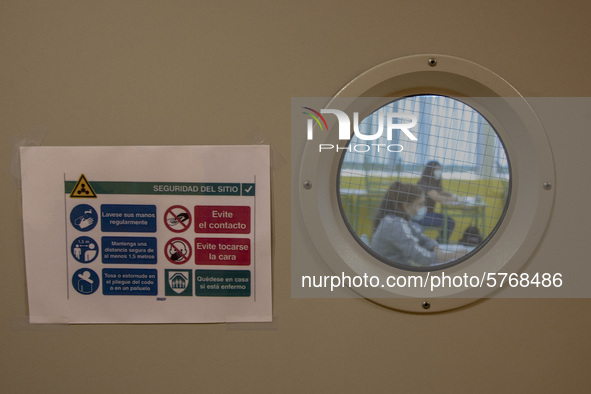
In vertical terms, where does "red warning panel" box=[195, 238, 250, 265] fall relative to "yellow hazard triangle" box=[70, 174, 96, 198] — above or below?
below

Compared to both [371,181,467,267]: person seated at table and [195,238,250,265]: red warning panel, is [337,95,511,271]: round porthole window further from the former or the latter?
[195,238,250,265]: red warning panel

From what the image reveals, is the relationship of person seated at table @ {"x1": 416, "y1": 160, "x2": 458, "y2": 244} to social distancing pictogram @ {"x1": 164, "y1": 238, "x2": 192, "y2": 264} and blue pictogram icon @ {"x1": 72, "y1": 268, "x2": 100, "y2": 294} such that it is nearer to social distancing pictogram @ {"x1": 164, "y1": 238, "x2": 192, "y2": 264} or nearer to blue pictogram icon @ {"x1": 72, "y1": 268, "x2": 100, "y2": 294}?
social distancing pictogram @ {"x1": 164, "y1": 238, "x2": 192, "y2": 264}

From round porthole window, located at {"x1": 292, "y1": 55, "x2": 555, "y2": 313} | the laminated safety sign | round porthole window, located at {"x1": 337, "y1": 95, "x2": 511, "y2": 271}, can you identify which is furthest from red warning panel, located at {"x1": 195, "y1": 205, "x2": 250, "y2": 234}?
round porthole window, located at {"x1": 337, "y1": 95, "x2": 511, "y2": 271}

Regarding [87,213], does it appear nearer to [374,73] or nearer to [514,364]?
[374,73]

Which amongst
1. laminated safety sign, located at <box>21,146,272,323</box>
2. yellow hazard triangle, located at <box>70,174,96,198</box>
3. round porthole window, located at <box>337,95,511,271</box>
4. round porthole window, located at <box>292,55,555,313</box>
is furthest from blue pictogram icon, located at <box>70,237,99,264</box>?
round porthole window, located at <box>337,95,511,271</box>

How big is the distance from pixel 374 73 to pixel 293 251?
1.51 ft

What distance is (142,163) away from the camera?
1006mm

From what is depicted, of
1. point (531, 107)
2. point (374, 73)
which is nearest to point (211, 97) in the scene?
point (374, 73)

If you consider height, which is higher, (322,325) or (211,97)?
(211,97)

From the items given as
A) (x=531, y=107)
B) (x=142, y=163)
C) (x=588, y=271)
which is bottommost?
(x=588, y=271)

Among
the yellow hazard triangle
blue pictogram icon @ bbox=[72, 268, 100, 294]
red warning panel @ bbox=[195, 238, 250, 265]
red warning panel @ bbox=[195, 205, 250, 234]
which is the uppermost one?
the yellow hazard triangle

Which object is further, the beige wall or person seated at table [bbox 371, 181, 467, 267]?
person seated at table [bbox 371, 181, 467, 267]

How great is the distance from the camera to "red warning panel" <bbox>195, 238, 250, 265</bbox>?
1021 mm

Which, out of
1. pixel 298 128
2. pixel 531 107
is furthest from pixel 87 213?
pixel 531 107
